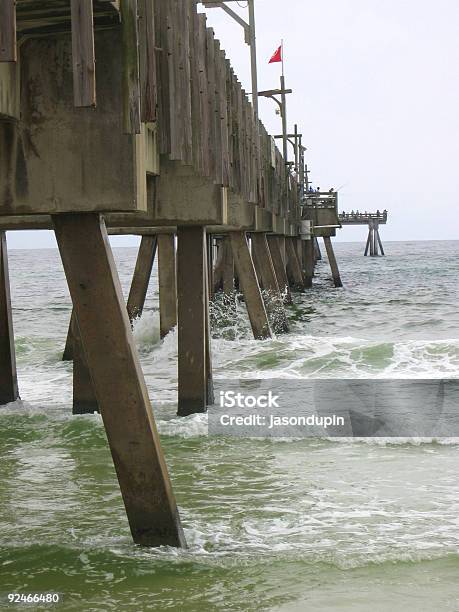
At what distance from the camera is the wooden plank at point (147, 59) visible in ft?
17.7

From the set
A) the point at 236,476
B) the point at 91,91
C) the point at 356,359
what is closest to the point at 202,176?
the point at 236,476

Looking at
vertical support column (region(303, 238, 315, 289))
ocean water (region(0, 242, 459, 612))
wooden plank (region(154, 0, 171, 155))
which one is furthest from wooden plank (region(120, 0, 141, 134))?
vertical support column (region(303, 238, 315, 289))

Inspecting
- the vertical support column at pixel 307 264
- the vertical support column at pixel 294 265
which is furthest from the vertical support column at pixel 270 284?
the vertical support column at pixel 307 264

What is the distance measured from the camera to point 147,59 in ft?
18.1

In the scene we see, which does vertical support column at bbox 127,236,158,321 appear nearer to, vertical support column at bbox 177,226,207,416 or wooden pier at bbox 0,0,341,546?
vertical support column at bbox 177,226,207,416

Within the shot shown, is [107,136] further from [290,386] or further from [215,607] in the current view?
[290,386]

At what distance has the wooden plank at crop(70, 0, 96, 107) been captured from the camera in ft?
14.2

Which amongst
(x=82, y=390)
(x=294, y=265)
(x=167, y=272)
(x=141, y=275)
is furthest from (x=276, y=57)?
(x=82, y=390)

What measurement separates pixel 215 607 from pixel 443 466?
3402 millimetres

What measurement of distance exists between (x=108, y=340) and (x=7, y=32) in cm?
172

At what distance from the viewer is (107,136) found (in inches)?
196

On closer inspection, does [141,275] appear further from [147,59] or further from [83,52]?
[83,52]

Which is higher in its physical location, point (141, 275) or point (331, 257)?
point (141, 275)

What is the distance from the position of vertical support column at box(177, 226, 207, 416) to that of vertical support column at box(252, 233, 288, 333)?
393 inches
